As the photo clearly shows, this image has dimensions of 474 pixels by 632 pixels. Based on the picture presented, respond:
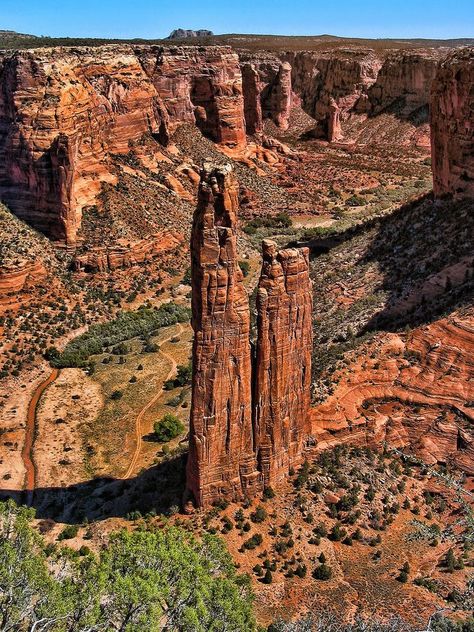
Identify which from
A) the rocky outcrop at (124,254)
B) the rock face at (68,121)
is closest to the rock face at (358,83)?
the rock face at (68,121)

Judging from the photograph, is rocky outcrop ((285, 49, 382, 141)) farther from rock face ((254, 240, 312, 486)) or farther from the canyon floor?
rock face ((254, 240, 312, 486))

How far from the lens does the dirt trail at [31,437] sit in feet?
146

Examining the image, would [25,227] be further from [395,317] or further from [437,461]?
[437,461]

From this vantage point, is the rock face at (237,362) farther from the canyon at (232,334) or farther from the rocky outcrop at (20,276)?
the rocky outcrop at (20,276)

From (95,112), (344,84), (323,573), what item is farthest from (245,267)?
(344,84)

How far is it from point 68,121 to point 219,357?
1904 inches

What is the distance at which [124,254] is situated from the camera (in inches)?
2945

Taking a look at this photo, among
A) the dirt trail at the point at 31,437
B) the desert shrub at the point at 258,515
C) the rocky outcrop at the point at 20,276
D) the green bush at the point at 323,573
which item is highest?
the rocky outcrop at the point at 20,276

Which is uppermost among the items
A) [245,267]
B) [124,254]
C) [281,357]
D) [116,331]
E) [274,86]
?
[274,86]

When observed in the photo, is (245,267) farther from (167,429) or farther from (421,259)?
(167,429)

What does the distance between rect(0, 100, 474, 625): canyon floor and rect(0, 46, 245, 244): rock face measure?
278 centimetres

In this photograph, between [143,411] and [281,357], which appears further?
[143,411]

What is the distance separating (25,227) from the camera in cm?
7175

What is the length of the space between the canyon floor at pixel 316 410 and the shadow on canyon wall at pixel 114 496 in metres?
0.13
